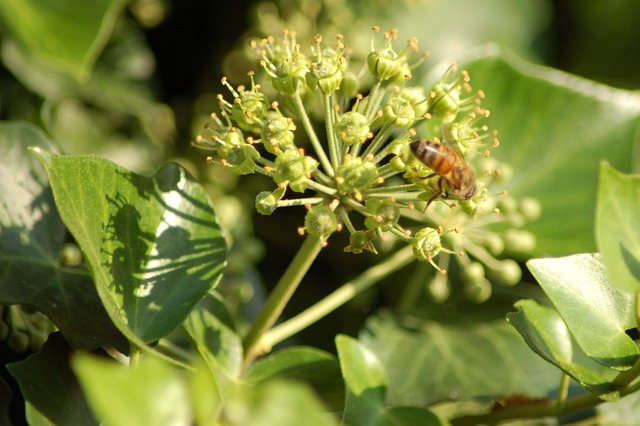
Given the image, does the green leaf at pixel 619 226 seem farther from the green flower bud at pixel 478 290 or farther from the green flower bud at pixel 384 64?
the green flower bud at pixel 478 290

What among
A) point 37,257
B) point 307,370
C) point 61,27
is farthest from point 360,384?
point 61,27

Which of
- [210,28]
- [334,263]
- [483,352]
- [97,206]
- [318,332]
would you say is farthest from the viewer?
[210,28]

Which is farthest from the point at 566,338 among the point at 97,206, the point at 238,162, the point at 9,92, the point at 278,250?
the point at 9,92

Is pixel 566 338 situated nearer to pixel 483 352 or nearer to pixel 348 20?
pixel 483 352

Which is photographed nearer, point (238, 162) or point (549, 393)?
point (238, 162)

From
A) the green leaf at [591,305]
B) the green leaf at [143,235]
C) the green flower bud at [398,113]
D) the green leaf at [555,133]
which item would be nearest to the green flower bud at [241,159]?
the green leaf at [143,235]

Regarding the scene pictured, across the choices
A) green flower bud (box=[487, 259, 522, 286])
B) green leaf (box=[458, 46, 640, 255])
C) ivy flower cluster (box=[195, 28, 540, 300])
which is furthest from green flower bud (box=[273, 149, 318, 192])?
green leaf (box=[458, 46, 640, 255])

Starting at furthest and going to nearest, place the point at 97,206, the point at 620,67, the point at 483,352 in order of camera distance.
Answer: the point at 620,67 → the point at 483,352 → the point at 97,206
